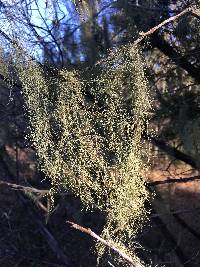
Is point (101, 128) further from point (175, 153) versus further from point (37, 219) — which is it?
point (37, 219)

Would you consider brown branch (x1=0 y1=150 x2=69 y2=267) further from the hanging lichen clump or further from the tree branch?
the hanging lichen clump

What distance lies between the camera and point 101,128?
3.26 meters

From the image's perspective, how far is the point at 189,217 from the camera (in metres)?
7.04

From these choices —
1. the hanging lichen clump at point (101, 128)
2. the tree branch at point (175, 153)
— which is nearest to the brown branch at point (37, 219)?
the tree branch at point (175, 153)

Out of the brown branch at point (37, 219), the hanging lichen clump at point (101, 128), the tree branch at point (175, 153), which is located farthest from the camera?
the brown branch at point (37, 219)

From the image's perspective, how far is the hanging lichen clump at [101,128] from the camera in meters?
3.07

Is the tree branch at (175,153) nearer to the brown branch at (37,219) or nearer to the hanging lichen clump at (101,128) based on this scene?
the hanging lichen clump at (101,128)

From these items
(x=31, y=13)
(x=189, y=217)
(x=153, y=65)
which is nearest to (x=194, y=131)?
(x=153, y=65)

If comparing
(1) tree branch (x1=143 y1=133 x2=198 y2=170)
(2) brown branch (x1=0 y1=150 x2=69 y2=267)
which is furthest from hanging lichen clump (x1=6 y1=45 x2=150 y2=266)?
(2) brown branch (x1=0 y1=150 x2=69 y2=267)

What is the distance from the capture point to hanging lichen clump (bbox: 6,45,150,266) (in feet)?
10.1

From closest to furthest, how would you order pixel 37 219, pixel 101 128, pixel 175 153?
pixel 101 128 < pixel 175 153 < pixel 37 219

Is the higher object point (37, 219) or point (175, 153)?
point (175, 153)

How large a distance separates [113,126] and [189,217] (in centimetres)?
413

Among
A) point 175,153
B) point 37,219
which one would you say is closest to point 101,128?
point 175,153
